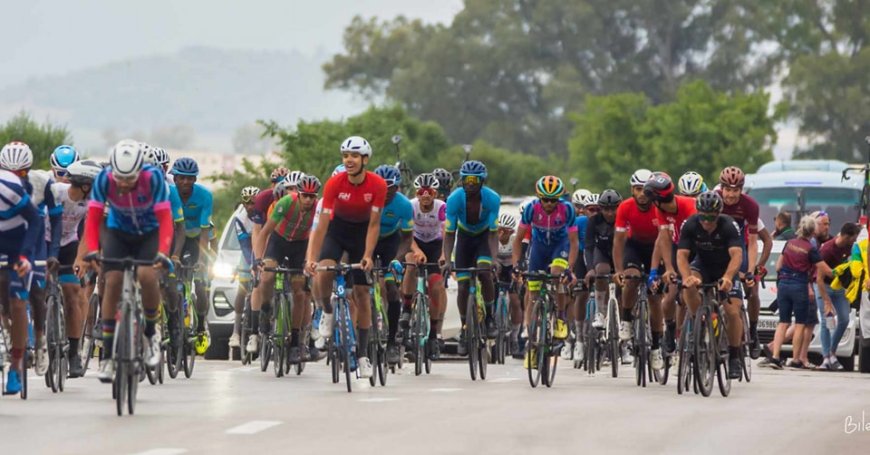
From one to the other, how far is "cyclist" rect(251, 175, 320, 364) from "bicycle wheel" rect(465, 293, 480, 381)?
1657 millimetres

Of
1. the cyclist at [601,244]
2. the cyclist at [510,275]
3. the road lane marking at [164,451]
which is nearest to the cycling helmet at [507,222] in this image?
the cyclist at [510,275]

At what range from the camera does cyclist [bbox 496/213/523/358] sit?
26.8 metres

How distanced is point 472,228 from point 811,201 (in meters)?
16.6

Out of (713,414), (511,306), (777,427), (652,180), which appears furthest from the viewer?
(511,306)

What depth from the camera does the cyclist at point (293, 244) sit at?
70.2ft

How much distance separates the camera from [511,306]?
2711 cm

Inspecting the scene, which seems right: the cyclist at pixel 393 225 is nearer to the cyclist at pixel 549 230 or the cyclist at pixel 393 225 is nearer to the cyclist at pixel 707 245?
the cyclist at pixel 549 230

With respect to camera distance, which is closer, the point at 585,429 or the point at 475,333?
the point at 585,429

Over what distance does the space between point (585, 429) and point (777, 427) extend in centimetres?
157

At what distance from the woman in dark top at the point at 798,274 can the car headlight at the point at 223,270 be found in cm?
698

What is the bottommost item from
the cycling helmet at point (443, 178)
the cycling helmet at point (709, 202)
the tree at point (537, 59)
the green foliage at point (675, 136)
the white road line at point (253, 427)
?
the white road line at point (253, 427)

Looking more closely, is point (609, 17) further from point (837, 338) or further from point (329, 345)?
point (329, 345)

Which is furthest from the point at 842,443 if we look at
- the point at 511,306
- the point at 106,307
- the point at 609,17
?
the point at 609,17

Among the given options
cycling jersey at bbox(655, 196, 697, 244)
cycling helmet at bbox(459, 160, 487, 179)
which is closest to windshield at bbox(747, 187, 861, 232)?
cycling helmet at bbox(459, 160, 487, 179)
